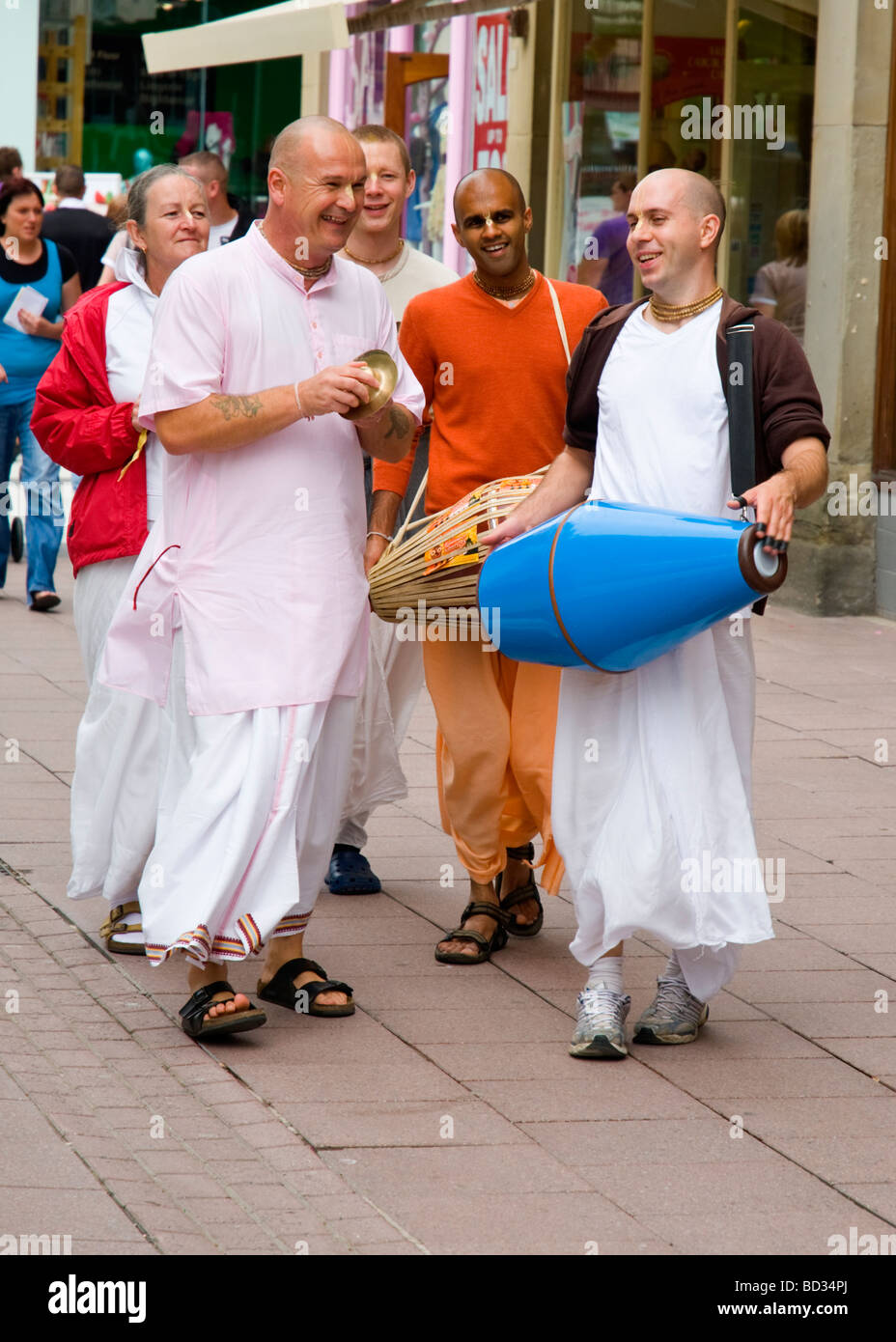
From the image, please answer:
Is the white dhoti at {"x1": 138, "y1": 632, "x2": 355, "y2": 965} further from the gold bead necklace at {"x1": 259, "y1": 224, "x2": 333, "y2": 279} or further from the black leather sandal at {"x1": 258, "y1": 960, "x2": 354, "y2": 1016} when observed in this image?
Answer: the gold bead necklace at {"x1": 259, "y1": 224, "x2": 333, "y2": 279}

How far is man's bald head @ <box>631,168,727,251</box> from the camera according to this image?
475 centimetres

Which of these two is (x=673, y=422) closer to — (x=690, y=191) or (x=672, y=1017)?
(x=690, y=191)

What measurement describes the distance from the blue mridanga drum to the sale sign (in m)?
11.4

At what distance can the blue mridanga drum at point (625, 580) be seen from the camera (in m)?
4.42

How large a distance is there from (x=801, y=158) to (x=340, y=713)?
318 inches

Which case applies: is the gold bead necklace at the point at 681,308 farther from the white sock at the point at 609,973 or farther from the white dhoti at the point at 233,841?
the white sock at the point at 609,973

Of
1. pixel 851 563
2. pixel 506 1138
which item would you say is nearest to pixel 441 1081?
pixel 506 1138

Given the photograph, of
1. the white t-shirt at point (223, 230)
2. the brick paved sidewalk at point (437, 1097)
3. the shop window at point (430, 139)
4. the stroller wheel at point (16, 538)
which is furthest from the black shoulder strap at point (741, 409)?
the shop window at point (430, 139)

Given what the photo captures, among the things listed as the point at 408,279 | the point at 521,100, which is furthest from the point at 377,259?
the point at 521,100

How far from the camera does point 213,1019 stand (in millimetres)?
4883

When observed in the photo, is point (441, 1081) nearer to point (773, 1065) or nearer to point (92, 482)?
point (773, 1065)

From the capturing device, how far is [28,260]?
38.3 feet

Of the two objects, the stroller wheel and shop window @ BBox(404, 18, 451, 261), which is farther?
shop window @ BBox(404, 18, 451, 261)

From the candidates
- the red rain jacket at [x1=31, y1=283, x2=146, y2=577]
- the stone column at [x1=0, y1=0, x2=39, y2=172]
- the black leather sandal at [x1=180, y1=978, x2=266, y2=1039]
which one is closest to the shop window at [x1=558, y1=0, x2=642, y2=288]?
the stone column at [x1=0, y1=0, x2=39, y2=172]
